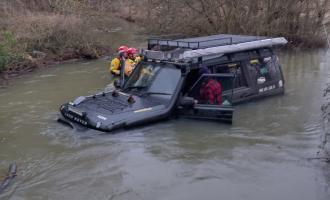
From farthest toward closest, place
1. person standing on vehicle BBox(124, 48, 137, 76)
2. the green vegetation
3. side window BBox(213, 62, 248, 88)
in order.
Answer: the green vegetation
person standing on vehicle BBox(124, 48, 137, 76)
side window BBox(213, 62, 248, 88)

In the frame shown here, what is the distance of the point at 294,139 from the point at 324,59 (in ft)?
34.3

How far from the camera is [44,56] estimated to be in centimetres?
2044

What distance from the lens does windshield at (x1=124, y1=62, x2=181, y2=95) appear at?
11148 millimetres

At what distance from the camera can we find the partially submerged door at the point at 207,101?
436 inches

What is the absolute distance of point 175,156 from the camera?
961 centimetres

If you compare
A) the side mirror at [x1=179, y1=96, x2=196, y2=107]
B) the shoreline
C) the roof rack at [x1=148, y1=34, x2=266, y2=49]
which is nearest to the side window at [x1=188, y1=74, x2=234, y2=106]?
the side mirror at [x1=179, y1=96, x2=196, y2=107]

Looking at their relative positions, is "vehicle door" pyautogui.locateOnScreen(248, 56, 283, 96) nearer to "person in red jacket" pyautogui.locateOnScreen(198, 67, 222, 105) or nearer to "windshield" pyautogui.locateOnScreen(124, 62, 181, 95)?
"person in red jacket" pyautogui.locateOnScreen(198, 67, 222, 105)

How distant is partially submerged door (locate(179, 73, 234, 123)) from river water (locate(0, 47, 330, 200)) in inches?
7.9

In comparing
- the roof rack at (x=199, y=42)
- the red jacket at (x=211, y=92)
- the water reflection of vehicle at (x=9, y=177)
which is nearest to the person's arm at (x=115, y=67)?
the roof rack at (x=199, y=42)

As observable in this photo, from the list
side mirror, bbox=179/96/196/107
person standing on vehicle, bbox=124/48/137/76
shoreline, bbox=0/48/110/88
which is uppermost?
person standing on vehicle, bbox=124/48/137/76

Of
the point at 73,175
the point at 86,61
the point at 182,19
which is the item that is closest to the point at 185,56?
the point at 73,175

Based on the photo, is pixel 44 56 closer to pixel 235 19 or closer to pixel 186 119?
pixel 235 19

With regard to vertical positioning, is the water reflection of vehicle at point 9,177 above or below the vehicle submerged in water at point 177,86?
below

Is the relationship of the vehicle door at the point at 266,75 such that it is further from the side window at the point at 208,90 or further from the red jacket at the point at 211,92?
the red jacket at the point at 211,92
